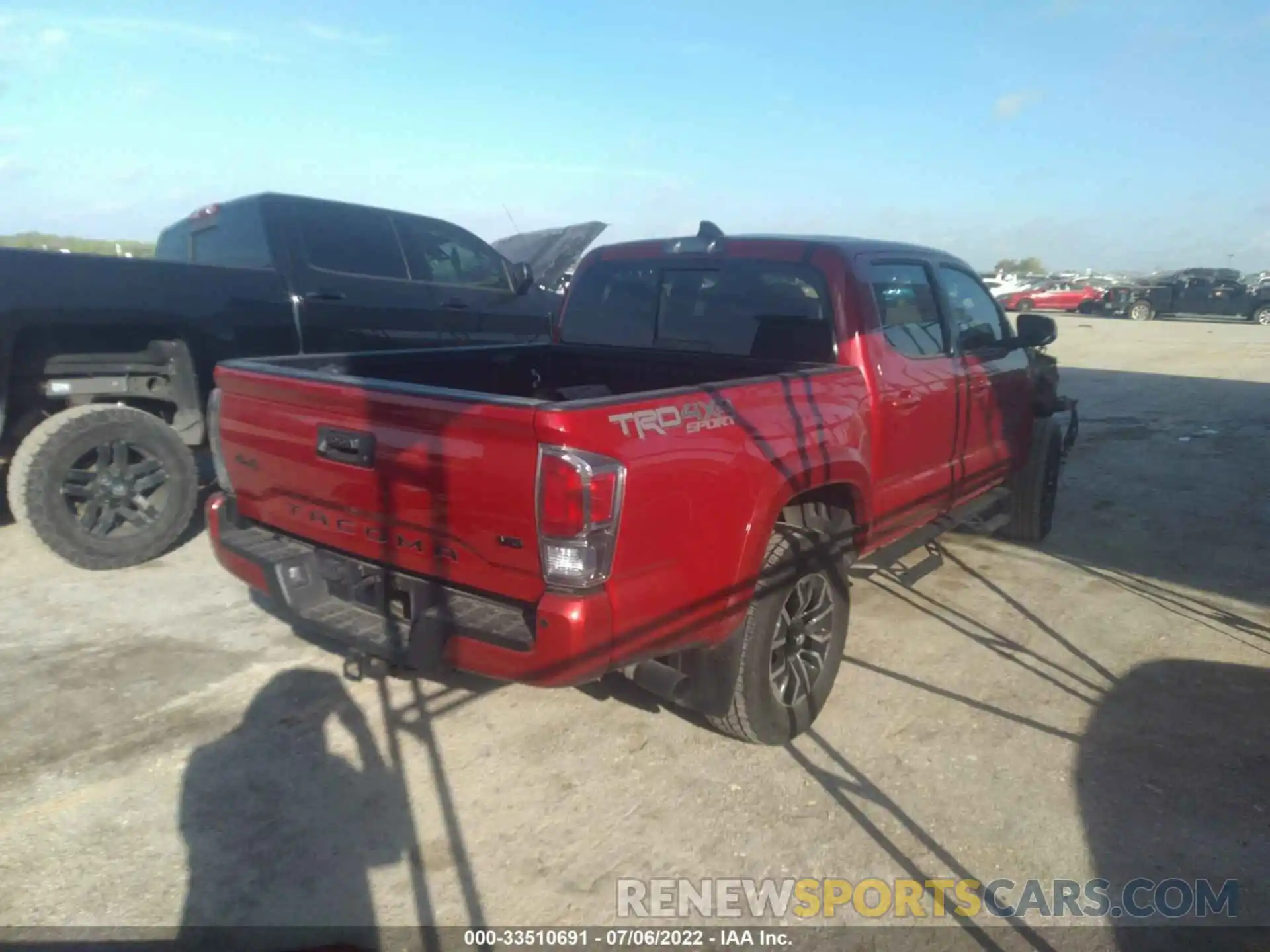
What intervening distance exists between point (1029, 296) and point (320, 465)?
38.8 m

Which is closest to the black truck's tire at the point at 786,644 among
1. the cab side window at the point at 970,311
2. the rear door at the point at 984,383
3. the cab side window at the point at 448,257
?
the rear door at the point at 984,383

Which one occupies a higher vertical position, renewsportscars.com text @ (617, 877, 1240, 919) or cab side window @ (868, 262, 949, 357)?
cab side window @ (868, 262, 949, 357)

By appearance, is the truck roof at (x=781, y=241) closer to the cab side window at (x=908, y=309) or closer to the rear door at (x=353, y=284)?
the cab side window at (x=908, y=309)

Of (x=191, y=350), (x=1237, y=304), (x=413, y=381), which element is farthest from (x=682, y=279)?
(x=1237, y=304)

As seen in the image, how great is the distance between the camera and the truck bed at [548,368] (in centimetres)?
403

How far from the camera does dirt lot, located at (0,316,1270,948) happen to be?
110 inches

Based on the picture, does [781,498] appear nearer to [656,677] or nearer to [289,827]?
[656,677]

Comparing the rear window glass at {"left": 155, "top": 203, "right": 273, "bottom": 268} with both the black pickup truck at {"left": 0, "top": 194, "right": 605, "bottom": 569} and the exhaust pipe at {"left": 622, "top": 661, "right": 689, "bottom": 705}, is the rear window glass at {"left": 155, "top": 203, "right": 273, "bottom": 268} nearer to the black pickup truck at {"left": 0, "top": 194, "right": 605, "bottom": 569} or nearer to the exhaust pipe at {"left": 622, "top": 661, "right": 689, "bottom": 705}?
the black pickup truck at {"left": 0, "top": 194, "right": 605, "bottom": 569}

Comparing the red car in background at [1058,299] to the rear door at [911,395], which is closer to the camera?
the rear door at [911,395]

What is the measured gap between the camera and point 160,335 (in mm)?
5504

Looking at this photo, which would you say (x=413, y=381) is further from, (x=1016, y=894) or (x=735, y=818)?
(x=1016, y=894)

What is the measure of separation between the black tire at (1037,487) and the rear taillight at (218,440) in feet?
15.2

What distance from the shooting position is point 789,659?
11.6 ft

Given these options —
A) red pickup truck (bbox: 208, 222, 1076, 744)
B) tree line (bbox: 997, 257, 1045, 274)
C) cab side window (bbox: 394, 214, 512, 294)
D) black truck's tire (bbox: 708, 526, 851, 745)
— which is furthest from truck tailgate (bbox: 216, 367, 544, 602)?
tree line (bbox: 997, 257, 1045, 274)
